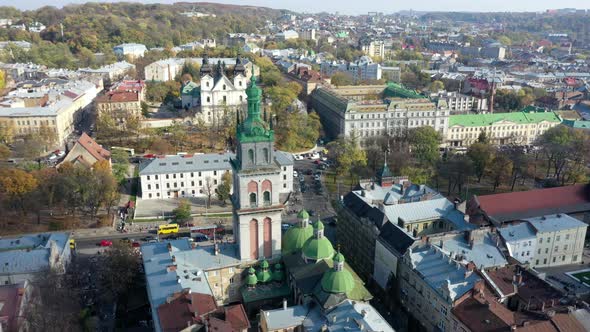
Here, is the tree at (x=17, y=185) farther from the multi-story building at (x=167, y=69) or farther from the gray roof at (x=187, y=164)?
the multi-story building at (x=167, y=69)

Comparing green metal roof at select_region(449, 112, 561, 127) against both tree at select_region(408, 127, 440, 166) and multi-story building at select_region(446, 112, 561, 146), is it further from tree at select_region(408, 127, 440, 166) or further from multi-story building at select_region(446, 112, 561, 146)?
tree at select_region(408, 127, 440, 166)

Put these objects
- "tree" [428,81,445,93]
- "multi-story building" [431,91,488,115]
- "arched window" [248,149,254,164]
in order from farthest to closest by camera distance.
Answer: "tree" [428,81,445,93], "multi-story building" [431,91,488,115], "arched window" [248,149,254,164]

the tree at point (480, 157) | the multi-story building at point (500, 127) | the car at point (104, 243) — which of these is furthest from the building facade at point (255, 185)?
the multi-story building at point (500, 127)

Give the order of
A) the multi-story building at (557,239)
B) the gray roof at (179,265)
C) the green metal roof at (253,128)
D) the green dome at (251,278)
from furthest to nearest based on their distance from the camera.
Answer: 1. the multi-story building at (557,239)
2. the green dome at (251,278)
3. the green metal roof at (253,128)
4. the gray roof at (179,265)

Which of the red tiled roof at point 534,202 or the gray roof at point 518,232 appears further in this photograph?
the red tiled roof at point 534,202

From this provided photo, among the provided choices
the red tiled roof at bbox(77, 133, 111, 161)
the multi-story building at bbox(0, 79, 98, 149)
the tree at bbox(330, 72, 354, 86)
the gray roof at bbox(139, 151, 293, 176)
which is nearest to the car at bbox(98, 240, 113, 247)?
the gray roof at bbox(139, 151, 293, 176)

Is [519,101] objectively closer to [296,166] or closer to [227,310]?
[296,166]
